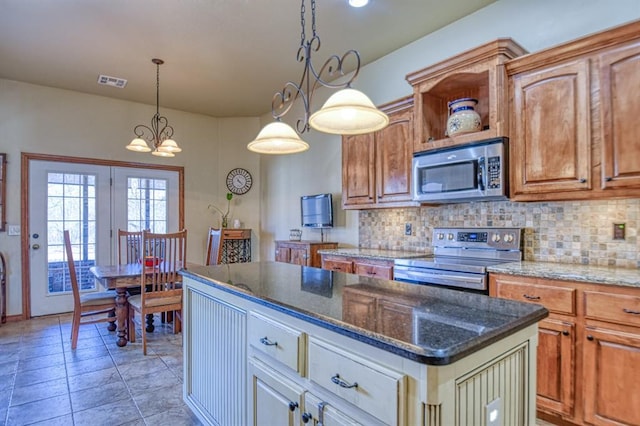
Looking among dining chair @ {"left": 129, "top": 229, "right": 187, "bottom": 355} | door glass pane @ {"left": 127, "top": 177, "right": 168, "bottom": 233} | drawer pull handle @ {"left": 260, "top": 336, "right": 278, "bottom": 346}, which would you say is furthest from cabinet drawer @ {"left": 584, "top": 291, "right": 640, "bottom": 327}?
door glass pane @ {"left": 127, "top": 177, "right": 168, "bottom": 233}

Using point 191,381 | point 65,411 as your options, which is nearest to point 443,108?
point 191,381

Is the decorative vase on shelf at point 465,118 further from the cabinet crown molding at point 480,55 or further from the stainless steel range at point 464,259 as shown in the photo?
the stainless steel range at point 464,259

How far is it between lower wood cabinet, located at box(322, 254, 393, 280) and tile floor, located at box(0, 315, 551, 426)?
4.89ft

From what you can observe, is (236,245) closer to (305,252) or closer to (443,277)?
(305,252)

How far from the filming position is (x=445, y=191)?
9.78 feet

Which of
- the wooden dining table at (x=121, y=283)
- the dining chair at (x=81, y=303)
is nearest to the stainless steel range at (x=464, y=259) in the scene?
the wooden dining table at (x=121, y=283)

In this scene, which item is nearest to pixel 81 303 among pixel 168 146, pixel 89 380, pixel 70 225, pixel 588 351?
pixel 89 380

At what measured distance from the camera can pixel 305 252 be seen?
14.3ft

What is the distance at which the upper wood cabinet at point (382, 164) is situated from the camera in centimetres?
346

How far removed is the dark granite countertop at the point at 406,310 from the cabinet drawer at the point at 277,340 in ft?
0.26

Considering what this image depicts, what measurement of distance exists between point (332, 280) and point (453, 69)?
2.08 metres

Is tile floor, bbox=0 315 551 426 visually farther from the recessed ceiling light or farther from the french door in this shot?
the recessed ceiling light

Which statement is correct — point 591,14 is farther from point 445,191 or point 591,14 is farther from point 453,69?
point 445,191

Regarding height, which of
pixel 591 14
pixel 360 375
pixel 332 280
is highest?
pixel 591 14
